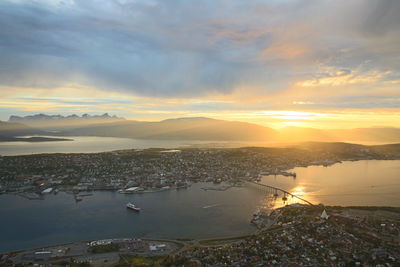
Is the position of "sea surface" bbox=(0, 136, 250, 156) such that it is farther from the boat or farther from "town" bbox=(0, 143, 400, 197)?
the boat

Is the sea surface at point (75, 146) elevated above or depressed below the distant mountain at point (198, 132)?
below

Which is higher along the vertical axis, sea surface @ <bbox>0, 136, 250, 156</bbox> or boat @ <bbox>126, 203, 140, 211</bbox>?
sea surface @ <bbox>0, 136, 250, 156</bbox>

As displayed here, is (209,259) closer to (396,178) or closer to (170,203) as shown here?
(170,203)

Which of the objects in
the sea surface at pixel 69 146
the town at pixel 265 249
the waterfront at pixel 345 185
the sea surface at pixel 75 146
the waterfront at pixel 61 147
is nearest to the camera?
the town at pixel 265 249

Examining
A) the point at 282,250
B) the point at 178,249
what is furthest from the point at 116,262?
the point at 282,250

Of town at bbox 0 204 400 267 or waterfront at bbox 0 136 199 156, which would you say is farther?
waterfront at bbox 0 136 199 156

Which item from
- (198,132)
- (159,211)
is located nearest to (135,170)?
(159,211)

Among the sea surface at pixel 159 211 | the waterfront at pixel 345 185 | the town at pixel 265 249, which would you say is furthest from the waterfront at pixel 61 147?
the town at pixel 265 249

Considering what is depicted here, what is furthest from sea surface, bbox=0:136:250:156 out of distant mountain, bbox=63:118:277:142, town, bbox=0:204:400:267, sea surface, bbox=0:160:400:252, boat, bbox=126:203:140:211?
town, bbox=0:204:400:267

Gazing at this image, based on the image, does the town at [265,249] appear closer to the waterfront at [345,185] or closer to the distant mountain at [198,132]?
the waterfront at [345,185]
